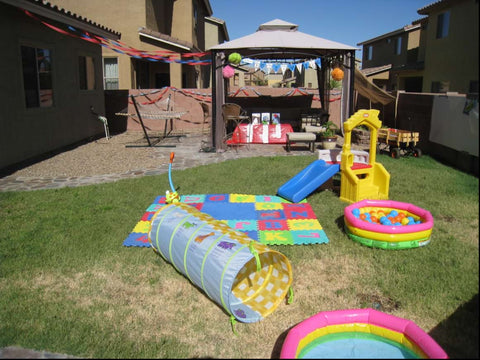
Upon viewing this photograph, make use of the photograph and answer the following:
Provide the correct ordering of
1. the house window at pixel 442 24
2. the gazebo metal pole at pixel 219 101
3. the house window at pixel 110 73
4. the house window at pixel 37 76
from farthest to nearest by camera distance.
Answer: the house window at pixel 442 24, the house window at pixel 110 73, the gazebo metal pole at pixel 219 101, the house window at pixel 37 76

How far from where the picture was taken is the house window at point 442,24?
67.5ft

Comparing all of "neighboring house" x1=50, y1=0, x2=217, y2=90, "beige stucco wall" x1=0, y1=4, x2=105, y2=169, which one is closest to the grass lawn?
"beige stucco wall" x1=0, y1=4, x2=105, y2=169

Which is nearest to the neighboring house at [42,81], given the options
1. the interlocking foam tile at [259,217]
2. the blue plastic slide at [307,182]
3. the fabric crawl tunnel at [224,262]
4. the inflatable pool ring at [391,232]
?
the interlocking foam tile at [259,217]

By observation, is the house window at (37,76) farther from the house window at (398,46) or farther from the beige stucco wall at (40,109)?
the house window at (398,46)

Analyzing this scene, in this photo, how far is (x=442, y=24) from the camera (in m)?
21.2

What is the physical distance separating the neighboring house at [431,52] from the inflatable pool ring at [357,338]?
180 cm

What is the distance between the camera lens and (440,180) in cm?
856

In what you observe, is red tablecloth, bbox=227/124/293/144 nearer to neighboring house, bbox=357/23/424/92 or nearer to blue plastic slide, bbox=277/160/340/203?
blue plastic slide, bbox=277/160/340/203

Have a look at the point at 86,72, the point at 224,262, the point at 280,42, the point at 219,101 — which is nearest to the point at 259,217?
the point at 224,262

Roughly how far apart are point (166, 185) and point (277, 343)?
527cm

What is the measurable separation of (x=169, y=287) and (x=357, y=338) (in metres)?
2.03

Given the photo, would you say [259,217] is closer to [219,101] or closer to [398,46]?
[219,101]

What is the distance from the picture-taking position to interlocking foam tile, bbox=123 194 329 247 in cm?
566

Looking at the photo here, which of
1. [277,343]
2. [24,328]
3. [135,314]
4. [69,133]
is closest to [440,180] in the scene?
[277,343]
